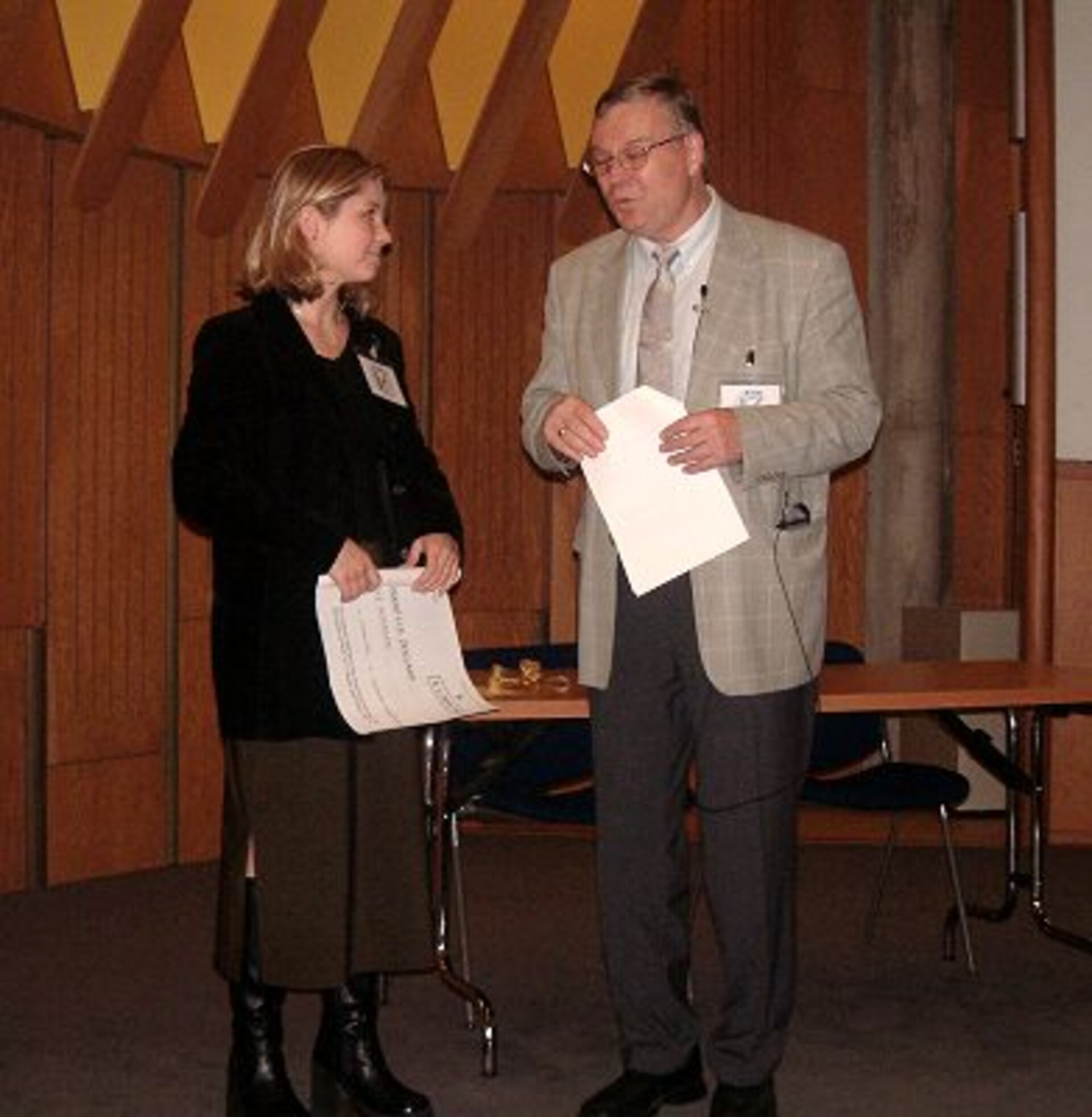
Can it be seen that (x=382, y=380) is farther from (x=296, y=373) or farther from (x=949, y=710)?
(x=949, y=710)

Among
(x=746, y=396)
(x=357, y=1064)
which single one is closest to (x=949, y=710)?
(x=746, y=396)

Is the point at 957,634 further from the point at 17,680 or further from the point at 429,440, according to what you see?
the point at 17,680

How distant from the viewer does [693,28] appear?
24.0 feet

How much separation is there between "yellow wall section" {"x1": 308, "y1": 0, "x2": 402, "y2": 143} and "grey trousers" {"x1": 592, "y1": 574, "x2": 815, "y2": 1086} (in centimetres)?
408

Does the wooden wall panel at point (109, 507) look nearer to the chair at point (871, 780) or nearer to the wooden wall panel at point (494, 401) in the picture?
the wooden wall panel at point (494, 401)

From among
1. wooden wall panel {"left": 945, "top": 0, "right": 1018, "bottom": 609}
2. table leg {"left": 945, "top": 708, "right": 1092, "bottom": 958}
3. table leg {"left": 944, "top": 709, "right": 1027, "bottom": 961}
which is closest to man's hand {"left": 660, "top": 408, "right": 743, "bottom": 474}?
table leg {"left": 945, "top": 708, "right": 1092, "bottom": 958}

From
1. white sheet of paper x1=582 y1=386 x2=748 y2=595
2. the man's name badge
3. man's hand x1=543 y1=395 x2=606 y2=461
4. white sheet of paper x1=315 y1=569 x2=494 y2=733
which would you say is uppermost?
the man's name badge

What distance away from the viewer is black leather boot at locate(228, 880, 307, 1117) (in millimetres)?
3307

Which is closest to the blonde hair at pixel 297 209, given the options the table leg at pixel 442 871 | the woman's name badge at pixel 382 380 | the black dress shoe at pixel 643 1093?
the woman's name badge at pixel 382 380

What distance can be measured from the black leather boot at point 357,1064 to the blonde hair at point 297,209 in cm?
115

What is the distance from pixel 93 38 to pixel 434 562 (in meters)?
3.65

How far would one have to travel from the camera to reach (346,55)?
7.03m

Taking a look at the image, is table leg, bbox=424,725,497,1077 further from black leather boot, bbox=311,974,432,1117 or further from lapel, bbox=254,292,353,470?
lapel, bbox=254,292,353,470

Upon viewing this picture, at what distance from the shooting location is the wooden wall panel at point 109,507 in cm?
639
